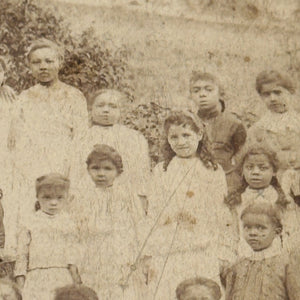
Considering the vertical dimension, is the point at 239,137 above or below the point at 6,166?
above

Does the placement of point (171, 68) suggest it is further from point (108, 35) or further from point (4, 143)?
point (4, 143)

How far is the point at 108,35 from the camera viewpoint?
3.13m

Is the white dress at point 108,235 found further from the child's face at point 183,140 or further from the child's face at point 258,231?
the child's face at point 258,231

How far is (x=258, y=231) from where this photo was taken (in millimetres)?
3062

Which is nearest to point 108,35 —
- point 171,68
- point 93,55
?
point 93,55

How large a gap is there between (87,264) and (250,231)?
781 mm

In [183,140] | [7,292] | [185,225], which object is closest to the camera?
[7,292]

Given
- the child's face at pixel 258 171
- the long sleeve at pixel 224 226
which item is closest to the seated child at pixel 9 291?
the long sleeve at pixel 224 226

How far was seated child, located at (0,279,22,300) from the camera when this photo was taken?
2779 millimetres

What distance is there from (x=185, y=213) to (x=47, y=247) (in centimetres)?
65

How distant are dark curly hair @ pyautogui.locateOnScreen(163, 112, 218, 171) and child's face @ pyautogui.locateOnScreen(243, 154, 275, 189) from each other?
16cm

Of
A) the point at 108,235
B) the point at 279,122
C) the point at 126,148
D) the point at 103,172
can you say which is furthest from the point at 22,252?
the point at 279,122

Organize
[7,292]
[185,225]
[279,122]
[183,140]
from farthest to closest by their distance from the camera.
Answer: [279,122] → [183,140] → [185,225] → [7,292]

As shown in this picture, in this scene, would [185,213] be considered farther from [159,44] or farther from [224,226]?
[159,44]
